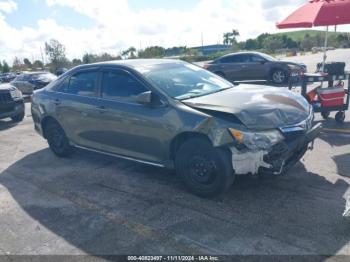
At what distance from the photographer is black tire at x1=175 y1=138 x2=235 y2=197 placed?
12.9ft

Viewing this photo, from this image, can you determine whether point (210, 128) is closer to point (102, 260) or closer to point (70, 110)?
point (102, 260)

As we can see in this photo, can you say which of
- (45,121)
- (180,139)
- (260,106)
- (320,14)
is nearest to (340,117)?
(320,14)

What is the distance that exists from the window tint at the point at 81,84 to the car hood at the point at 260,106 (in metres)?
1.81

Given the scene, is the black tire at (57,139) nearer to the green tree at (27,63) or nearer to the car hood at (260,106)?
the car hood at (260,106)

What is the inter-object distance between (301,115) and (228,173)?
1.19 meters

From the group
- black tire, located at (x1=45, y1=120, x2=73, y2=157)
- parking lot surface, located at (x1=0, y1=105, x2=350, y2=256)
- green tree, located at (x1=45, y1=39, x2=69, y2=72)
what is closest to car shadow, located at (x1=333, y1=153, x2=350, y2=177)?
parking lot surface, located at (x1=0, y1=105, x2=350, y2=256)

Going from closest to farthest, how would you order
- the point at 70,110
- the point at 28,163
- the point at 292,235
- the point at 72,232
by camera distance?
the point at 292,235 < the point at 72,232 < the point at 70,110 < the point at 28,163

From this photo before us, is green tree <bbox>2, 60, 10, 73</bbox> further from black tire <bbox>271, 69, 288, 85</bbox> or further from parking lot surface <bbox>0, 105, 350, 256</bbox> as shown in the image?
parking lot surface <bbox>0, 105, 350, 256</bbox>

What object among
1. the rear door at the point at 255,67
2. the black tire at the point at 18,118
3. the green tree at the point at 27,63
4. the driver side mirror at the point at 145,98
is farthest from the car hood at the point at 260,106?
the green tree at the point at 27,63

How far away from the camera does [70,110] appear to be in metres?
5.72

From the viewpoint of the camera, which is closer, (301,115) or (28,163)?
(301,115)

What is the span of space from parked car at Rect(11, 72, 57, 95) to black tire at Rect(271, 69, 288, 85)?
12.2 metres

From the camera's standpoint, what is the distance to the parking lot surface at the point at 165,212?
3.30 meters

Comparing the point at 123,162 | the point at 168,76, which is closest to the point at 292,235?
the point at 168,76
